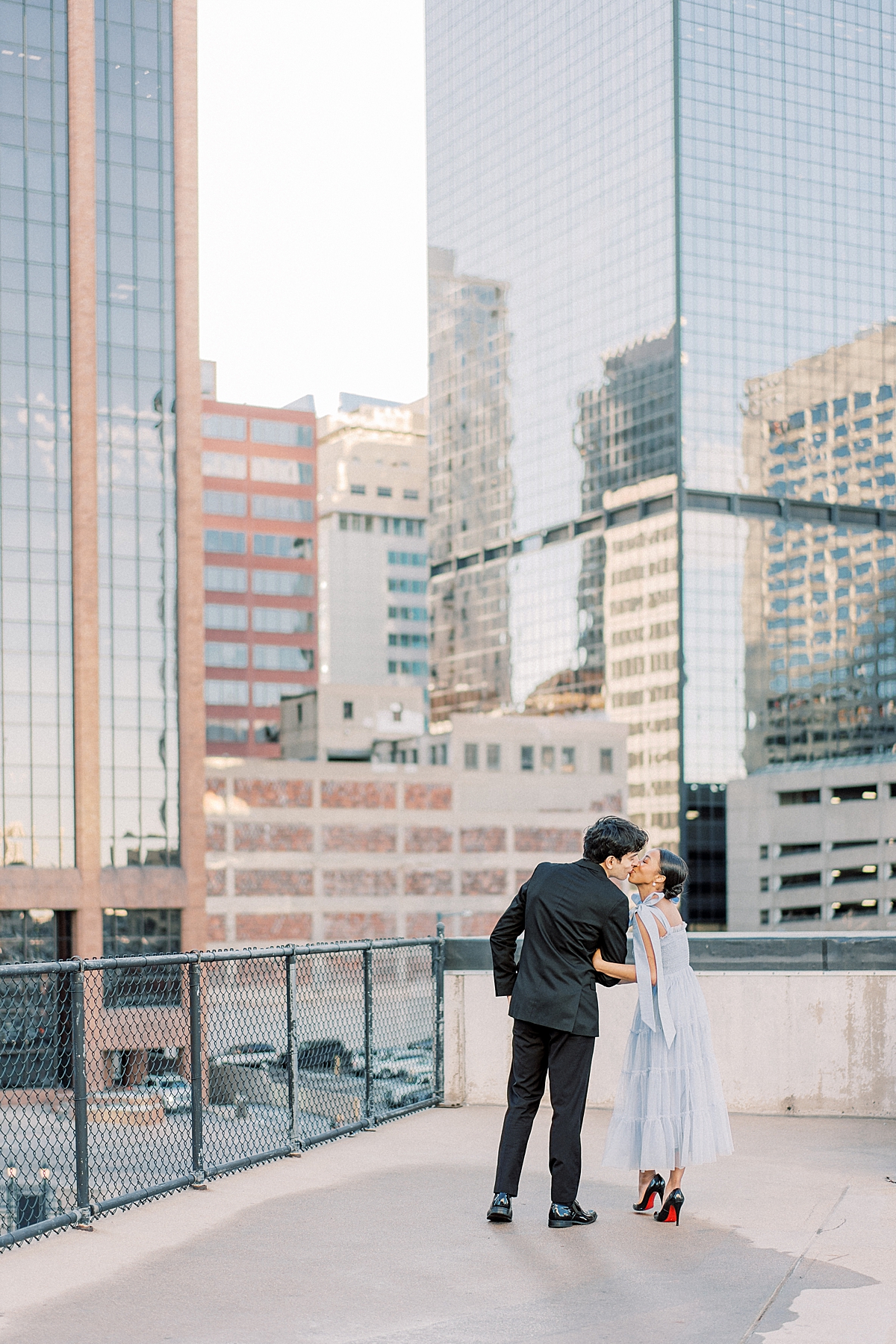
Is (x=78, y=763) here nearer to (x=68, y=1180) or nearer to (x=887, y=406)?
(x=68, y=1180)

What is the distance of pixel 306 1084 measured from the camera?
946 cm

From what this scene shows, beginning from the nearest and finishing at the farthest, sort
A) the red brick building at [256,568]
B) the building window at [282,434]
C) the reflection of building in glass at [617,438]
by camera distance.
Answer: the reflection of building in glass at [617,438] → the red brick building at [256,568] → the building window at [282,434]

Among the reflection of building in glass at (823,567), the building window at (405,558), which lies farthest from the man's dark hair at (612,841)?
the building window at (405,558)

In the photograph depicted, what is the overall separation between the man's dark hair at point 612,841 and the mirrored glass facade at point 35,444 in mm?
63451

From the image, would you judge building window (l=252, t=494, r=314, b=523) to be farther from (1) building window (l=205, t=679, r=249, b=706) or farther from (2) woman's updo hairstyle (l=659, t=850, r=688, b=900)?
(2) woman's updo hairstyle (l=659, t=850, r=688, b=900)

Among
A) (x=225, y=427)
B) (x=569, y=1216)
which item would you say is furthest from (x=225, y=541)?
(x=569, y=1216)

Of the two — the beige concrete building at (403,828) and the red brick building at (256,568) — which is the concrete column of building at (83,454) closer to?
the beige concrete building at (403,828)

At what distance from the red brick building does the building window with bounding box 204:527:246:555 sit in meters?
0.07

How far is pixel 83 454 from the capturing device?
225 feet

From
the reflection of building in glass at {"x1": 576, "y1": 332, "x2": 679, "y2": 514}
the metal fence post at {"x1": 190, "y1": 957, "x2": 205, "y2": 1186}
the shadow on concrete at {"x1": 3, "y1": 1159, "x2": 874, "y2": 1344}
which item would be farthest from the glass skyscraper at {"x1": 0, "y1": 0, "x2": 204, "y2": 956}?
the reflection of building in glass at {"x1": 576, "y1": 332, "x2": 679, "y2": 514}

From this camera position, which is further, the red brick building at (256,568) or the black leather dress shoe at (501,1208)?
the red brick building at (256,568)

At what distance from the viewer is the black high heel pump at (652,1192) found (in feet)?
22.6

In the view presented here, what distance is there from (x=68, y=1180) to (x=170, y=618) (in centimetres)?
6500

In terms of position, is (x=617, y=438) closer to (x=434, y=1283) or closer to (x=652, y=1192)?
(x=652, y=1192)
